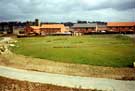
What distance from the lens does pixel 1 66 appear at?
35906 millimetres

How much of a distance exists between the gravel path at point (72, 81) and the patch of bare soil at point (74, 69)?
196 centimetres

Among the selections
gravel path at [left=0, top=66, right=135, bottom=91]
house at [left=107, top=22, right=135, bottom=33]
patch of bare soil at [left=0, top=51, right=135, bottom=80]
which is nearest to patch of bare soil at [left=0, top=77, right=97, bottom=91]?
gravel path at [left=0, top=66, right=135, bottom=91]

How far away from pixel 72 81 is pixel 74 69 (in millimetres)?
6765

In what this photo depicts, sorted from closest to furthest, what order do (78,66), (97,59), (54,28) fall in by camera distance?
(78,66)
(97,59)
(54,28)

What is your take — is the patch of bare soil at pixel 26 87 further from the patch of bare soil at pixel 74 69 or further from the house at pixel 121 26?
the house at pixel 121 26

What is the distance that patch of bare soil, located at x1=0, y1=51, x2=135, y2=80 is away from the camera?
29.5 metres

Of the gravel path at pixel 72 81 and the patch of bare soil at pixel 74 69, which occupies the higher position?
the gravel path at pixel 72 81

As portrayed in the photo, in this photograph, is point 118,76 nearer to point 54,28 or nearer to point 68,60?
point 68,60

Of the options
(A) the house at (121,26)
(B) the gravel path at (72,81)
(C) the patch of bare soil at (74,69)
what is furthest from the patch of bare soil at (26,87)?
(A) the house at (121,26)

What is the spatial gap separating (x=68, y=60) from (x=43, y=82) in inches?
532

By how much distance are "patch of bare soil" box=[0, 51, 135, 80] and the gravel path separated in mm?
1959

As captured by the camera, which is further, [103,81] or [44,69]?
[44,69]

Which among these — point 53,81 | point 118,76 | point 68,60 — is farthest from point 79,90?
point 68,60

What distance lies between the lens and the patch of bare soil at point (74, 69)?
29516 mm
